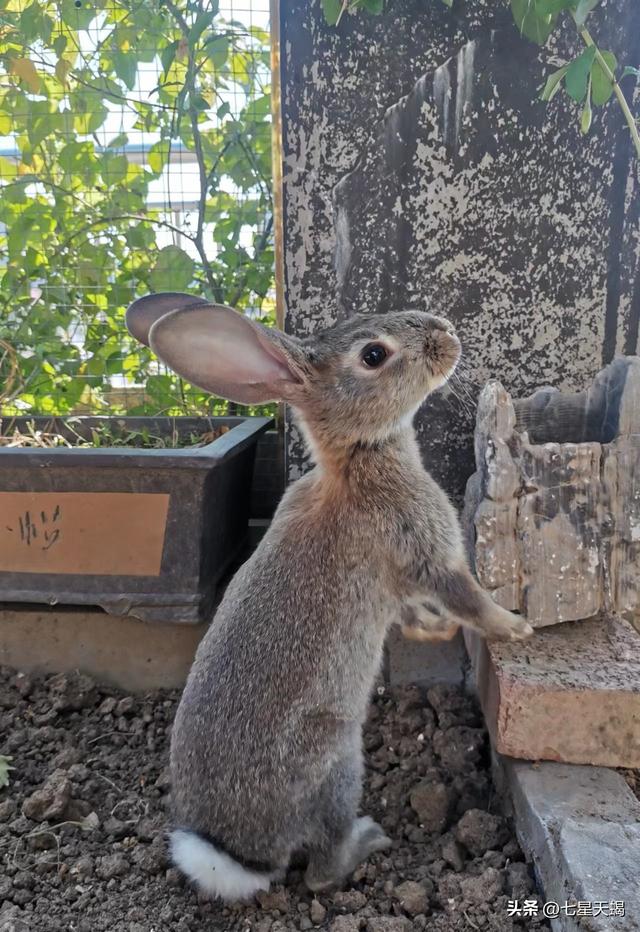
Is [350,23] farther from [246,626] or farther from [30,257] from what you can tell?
[246,626]

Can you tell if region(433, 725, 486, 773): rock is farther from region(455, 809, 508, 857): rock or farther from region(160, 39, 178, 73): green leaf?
region(160, 39, 178, 73): green leaf

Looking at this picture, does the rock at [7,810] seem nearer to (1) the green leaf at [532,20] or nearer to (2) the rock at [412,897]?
(2) the rock at [412,897]

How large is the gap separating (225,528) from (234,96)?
186 cm

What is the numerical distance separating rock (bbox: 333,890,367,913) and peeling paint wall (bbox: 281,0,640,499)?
1.62 m

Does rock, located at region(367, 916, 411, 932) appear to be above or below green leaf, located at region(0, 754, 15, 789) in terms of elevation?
below

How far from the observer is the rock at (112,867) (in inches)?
71.4

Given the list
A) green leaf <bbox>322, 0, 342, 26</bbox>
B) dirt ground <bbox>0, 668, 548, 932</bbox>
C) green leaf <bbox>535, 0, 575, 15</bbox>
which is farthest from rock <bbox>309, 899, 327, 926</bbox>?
green leaf <bbox>322, 0, 342, 26</bbox>

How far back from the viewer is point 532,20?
2.16 meters

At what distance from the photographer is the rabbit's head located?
1845 mm

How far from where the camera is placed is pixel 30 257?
124 inches

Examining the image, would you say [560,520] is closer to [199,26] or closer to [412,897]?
[412,897]

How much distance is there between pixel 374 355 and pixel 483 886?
1.33 meters

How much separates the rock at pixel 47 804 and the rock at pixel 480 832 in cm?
109

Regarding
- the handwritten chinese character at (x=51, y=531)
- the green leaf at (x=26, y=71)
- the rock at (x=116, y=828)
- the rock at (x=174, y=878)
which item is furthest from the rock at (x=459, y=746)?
the green leaf at (x=26, y=71)
